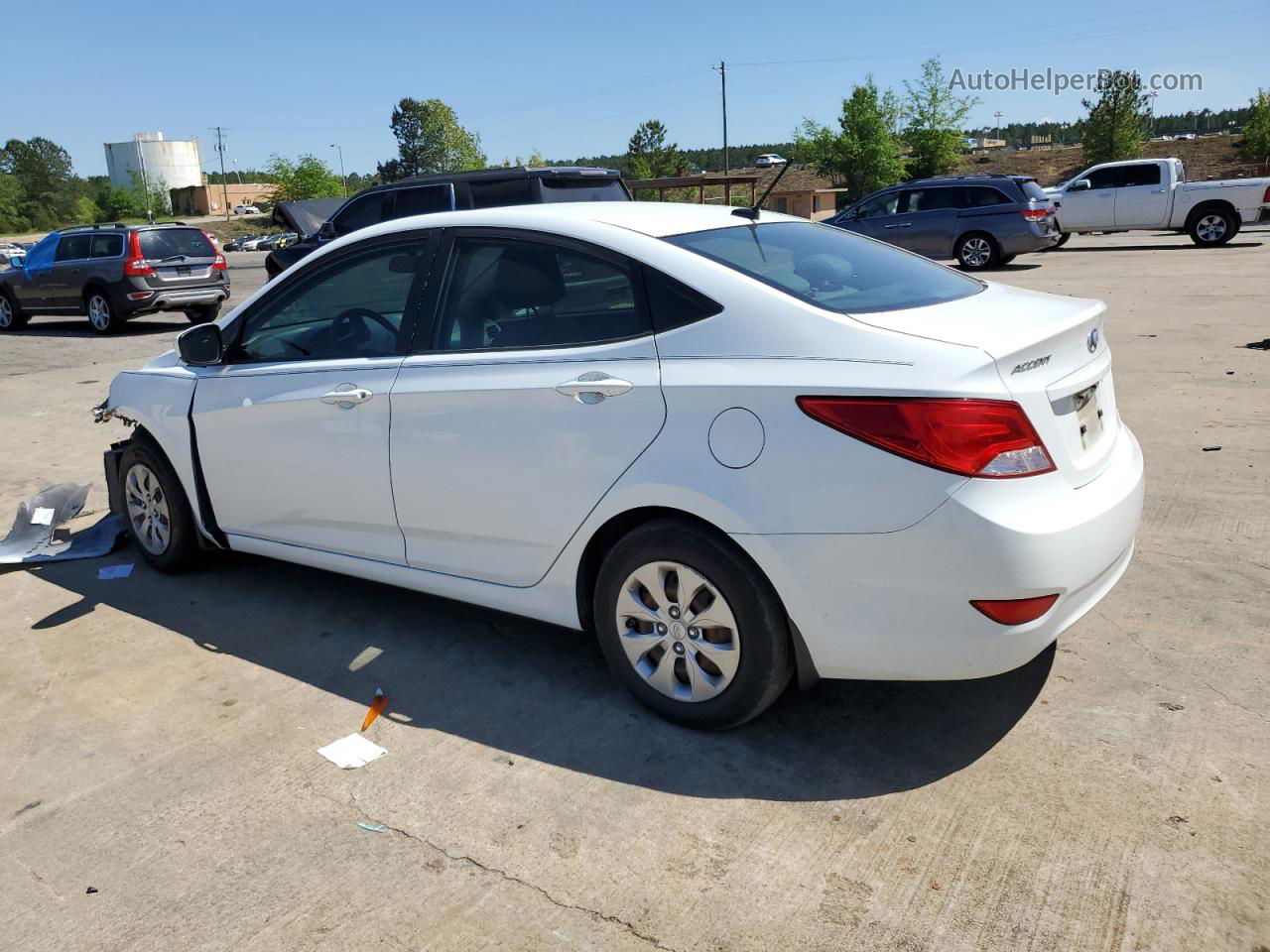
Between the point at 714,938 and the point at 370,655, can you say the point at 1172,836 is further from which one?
the point at 370,655

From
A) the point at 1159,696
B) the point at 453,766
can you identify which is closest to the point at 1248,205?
the point at 1159,696

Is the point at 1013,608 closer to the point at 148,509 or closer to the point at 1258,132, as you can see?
the point at 148,509

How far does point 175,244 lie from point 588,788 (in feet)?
52.0

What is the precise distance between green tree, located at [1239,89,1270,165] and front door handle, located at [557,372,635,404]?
191 feet

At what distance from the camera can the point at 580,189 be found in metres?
11.7

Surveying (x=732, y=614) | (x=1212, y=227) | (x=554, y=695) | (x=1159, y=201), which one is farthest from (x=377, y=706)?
(x=1212, y=227)

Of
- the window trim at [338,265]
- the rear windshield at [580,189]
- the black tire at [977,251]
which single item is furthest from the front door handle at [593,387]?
the black tire at [977,251]

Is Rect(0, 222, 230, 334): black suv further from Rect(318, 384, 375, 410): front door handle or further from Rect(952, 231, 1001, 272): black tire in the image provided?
Rect(318, 384, 375, 410): front door handle

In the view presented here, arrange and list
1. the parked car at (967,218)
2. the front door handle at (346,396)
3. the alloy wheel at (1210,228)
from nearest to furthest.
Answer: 1. the front door handle at (346,396)
2. the parked car at (967,218)
3. the alloy wheel at (1210,228)

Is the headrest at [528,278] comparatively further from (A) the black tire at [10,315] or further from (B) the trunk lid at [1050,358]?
(A) the black tire at [10,315]

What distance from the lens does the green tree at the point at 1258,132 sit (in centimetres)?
5216

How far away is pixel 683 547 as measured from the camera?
3219 mm

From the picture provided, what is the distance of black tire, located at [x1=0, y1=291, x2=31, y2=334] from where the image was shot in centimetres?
1786

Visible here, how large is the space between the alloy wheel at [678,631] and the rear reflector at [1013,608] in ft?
2.43
